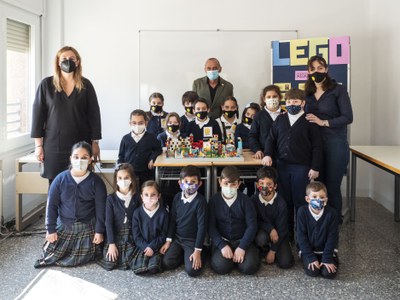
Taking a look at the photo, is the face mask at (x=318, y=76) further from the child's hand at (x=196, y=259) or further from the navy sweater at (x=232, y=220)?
the child's hand at (x=196, y=259)

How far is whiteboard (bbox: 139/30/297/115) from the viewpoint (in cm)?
495

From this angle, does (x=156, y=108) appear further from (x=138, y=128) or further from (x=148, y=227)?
(x=148, y=227)

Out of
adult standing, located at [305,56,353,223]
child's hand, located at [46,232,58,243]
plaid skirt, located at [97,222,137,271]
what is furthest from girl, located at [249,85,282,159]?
child's hand, located at [46,232,58,243]

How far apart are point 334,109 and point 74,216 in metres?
2.28

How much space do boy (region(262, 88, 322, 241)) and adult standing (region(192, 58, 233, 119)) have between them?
1067mm

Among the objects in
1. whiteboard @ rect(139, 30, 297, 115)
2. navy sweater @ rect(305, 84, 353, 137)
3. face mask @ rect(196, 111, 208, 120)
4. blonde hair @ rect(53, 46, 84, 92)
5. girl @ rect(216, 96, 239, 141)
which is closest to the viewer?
blonde hair @ rect(53, 46, 84, 92)

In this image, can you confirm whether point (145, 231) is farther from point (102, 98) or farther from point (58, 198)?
point (102, 98)

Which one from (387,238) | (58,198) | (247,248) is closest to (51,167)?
(58,198)

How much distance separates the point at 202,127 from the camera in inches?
151

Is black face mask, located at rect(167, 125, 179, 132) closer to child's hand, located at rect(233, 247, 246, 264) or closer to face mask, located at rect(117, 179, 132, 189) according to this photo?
face mask, located at rect(117, 179, 132, 189)

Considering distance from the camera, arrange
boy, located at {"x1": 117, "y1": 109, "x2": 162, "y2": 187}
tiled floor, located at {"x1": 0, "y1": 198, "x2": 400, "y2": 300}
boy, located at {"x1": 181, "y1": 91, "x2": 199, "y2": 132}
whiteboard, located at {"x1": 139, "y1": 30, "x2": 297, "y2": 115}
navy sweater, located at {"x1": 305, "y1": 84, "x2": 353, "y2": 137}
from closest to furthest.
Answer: tiled floor, located at {"x1": 0, "y1": 198, "x2": 400, "y2": 300} < navy sweater, located at {"x1": 305, "y1": 84, "x2": 353, "y2": 137} < boy, located at {"x1": 117, "y1": 109, "x2": 162, "y2": 187} < boy, located at {"x1": 181, "y1": 91, "x2": 199, "y2": 132} < whiteboard, located at {"x1": 139, "y1": 30, "x2": 297, "y2": 115}

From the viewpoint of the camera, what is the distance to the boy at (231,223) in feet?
9.64

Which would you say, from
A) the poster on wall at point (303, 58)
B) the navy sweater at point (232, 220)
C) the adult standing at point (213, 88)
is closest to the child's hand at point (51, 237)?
the navy sweater at point (232, 220)

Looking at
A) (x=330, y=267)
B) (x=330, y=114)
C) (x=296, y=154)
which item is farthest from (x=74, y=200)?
(x=330, y=114)
